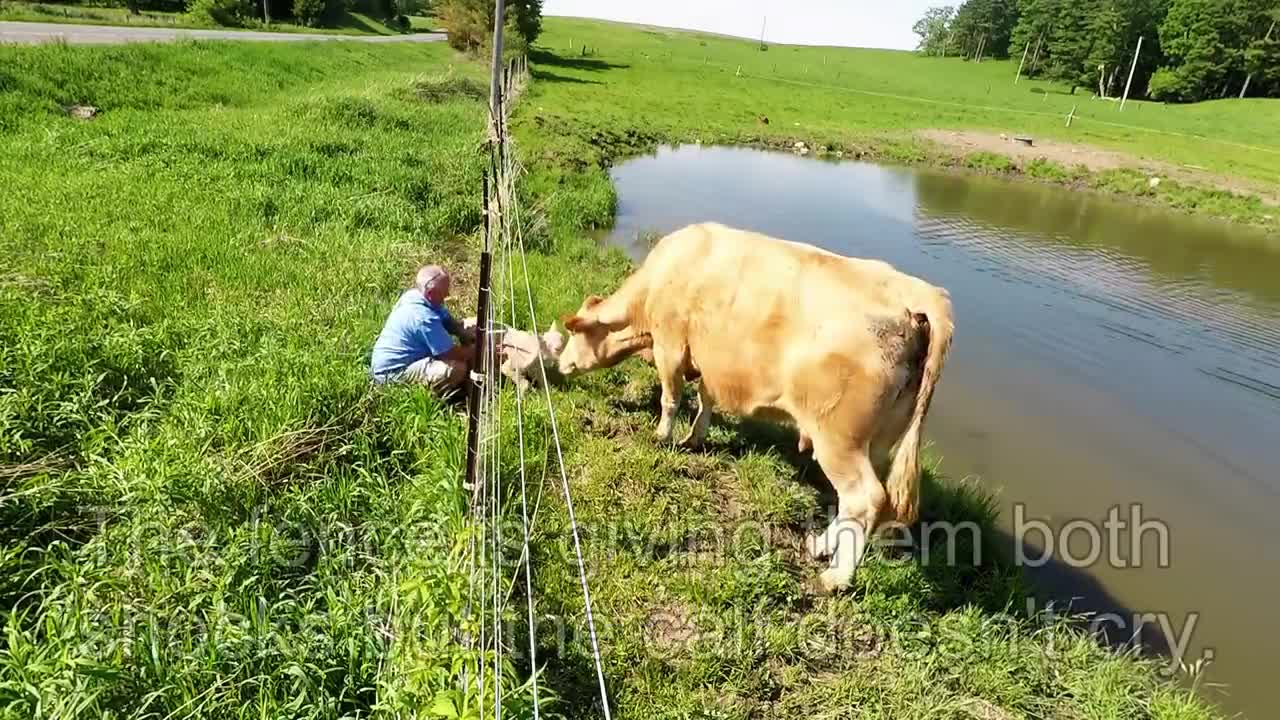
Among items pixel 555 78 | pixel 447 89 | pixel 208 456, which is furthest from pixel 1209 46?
pixel 208 456

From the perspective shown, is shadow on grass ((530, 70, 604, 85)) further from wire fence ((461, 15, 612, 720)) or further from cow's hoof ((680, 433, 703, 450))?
wire fence ((461, 15, 612, 720))

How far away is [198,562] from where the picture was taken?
3.41 m

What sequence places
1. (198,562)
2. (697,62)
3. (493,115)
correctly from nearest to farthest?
(198,562) < (493,115) < (697,62)

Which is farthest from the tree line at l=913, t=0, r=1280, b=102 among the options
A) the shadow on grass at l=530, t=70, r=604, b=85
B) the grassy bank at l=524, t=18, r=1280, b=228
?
the shadow on grass at l=530, t=70, r=604, b=85

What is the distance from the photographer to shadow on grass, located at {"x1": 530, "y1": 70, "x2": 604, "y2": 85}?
1580 inches

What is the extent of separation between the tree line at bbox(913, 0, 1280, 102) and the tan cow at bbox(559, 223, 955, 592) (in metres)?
69.5

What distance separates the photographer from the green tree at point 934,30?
10169 centimetres

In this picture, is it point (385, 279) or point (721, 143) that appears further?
point (721, 143)

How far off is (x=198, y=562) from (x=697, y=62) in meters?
71.9

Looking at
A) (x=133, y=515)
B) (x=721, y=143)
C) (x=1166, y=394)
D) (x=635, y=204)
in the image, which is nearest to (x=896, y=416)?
(x=133, y=515)

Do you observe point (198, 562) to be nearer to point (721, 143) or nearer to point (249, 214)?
point (249, 214)

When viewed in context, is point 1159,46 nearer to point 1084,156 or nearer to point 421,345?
point 1084,156

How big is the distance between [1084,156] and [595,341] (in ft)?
105

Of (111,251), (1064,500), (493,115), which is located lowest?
(1064,500)
